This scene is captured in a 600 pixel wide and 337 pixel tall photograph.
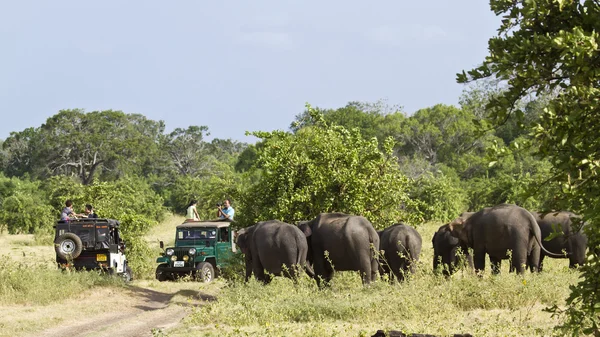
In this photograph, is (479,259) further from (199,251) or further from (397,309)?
(199,251)

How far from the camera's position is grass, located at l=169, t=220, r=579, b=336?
11680 mm

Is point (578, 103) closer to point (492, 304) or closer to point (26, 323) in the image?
point (492, 304)

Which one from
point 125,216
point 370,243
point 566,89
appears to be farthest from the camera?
point 125,216

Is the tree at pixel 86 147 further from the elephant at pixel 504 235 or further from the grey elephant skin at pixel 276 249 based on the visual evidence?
the elephant at pixel 504 235

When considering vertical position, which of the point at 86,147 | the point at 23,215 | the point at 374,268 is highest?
the point at 86,147

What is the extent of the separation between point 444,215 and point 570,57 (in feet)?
106

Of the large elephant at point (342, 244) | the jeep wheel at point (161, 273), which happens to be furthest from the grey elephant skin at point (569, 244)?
the jeep wheel at point (161, 273)

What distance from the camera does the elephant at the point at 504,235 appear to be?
1716 cm

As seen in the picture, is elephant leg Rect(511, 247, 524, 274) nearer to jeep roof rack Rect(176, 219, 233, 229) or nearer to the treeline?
the treeline

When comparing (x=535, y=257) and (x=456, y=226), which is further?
(x=456, y=226)

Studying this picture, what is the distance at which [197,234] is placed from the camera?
76.3 feet

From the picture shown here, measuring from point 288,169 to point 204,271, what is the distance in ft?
13.4

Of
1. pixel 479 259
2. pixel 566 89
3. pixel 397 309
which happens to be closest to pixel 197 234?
pixel 479 259

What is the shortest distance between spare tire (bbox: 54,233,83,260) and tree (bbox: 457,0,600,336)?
48.7 ft
